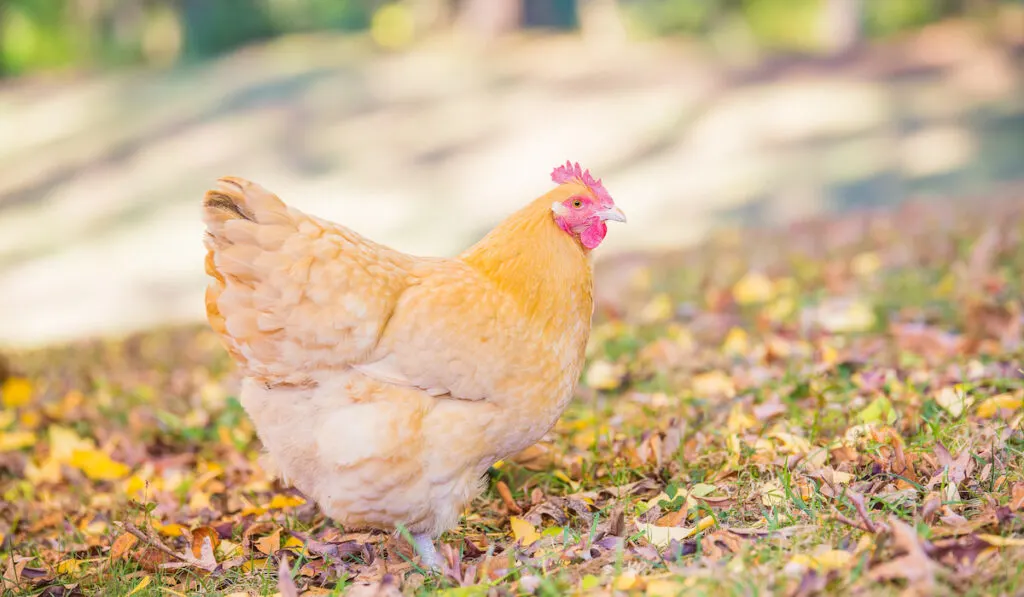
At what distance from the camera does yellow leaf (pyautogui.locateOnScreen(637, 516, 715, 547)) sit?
287cm

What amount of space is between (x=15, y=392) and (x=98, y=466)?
72.6 inches

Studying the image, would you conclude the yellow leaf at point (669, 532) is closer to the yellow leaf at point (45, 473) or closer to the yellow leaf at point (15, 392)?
the yellow leaf at point (45, 473)

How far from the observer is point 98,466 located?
14.1ft

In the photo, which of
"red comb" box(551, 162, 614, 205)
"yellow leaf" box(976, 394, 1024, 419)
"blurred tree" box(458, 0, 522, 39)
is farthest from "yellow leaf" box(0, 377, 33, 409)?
"blurred tree" box(458, 0, 522, 39)

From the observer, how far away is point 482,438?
10.2ft

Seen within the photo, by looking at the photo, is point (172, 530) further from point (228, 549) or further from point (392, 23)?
point (392, 23)

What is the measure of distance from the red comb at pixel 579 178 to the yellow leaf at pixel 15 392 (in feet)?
12.7

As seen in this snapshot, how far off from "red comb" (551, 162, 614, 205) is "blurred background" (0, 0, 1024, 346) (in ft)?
23.2

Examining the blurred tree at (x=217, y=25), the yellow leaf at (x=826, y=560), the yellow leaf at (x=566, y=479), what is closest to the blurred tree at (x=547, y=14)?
the blurred tree at (x=217, y=25)

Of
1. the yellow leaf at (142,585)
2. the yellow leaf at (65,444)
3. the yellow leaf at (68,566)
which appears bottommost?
the yellow leaf at (65,444)

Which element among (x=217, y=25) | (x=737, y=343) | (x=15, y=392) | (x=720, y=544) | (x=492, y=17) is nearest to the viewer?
(x=720, y=544)

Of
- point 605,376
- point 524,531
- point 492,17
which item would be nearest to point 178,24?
point 492,17

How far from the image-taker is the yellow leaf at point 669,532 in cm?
287

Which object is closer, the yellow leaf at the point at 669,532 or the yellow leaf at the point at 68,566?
the yellow leaf at the point at 669,532
